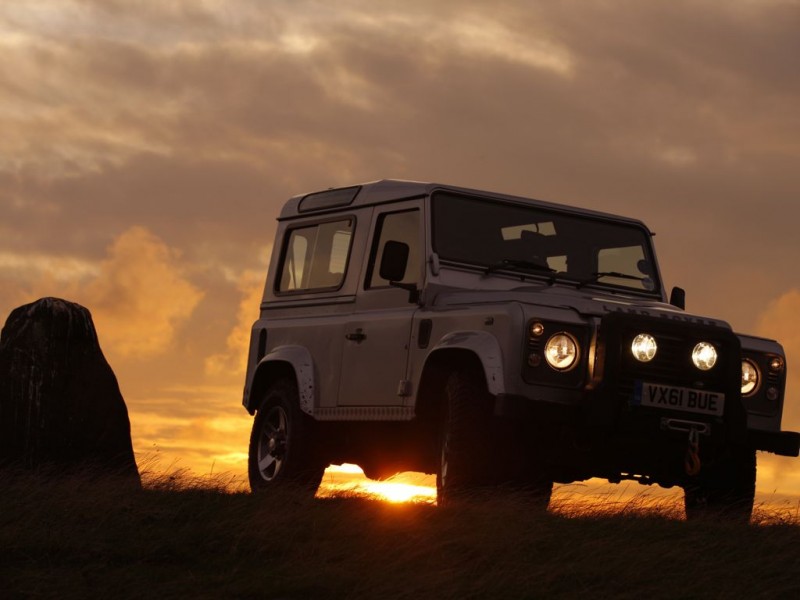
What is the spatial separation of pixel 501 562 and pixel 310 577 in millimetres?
1182

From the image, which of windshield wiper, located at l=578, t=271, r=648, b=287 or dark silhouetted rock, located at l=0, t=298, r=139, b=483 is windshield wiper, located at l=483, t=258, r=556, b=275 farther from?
dark silhouetted rock, located at l=0, t=298, r=139, b=483

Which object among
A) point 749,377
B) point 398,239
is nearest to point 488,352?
point 749,377

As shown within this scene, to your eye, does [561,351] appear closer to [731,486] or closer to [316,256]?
[731,486]

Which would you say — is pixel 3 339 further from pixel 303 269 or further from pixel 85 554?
pixel 85 554

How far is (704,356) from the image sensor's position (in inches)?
426

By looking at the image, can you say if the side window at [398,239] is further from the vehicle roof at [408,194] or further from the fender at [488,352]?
the fender at [488,352]

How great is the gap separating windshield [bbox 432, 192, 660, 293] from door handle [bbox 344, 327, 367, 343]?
1.04 metres

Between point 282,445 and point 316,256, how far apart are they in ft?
5.87

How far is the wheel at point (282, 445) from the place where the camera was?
13492mm

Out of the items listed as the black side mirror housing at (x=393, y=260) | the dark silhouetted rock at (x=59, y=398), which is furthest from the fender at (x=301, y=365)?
the dark silhouetted rock at (x=59, y=398)

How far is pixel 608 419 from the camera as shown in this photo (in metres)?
10.4

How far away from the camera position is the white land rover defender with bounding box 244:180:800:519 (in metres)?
10.5

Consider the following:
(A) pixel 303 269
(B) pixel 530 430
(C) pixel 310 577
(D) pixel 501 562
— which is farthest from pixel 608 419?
(A) pixel 303 269

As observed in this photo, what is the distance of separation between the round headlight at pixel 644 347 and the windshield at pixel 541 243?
67.9 inches
